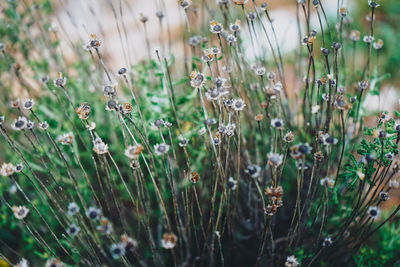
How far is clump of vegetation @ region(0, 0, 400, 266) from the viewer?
31.1 inches

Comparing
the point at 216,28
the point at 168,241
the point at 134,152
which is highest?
the point at 216,28

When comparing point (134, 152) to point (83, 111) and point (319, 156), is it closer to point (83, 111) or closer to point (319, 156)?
point (83, 111)

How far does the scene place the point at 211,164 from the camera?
85 cm

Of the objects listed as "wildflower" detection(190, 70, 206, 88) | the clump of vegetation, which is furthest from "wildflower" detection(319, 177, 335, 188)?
"wildflower" detection(190, 70, 206, 88)

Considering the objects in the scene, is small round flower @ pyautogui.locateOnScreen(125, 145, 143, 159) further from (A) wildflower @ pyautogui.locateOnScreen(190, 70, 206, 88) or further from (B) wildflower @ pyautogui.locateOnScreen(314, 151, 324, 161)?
(B) wildflower @ pyautogui.locateOnScreen(314, 151, 324, 161)

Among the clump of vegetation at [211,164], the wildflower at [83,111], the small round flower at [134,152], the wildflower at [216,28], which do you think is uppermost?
the wildflower at [216,28]

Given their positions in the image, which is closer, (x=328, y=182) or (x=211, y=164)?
(x=328, y=182)

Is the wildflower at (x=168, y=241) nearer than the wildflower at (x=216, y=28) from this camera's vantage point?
Yes

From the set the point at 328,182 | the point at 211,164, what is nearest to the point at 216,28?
the point at 211,164

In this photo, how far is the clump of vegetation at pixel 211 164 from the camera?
2.59 feet

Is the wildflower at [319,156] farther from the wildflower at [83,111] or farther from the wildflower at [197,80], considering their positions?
the wildflower at [83,111]

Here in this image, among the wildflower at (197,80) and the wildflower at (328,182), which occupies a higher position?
the wildflower at (197,80)

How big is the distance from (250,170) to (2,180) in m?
0.99

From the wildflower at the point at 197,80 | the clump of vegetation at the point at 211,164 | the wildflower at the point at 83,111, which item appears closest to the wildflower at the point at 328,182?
the clump of vegetation at the point at 211,164
